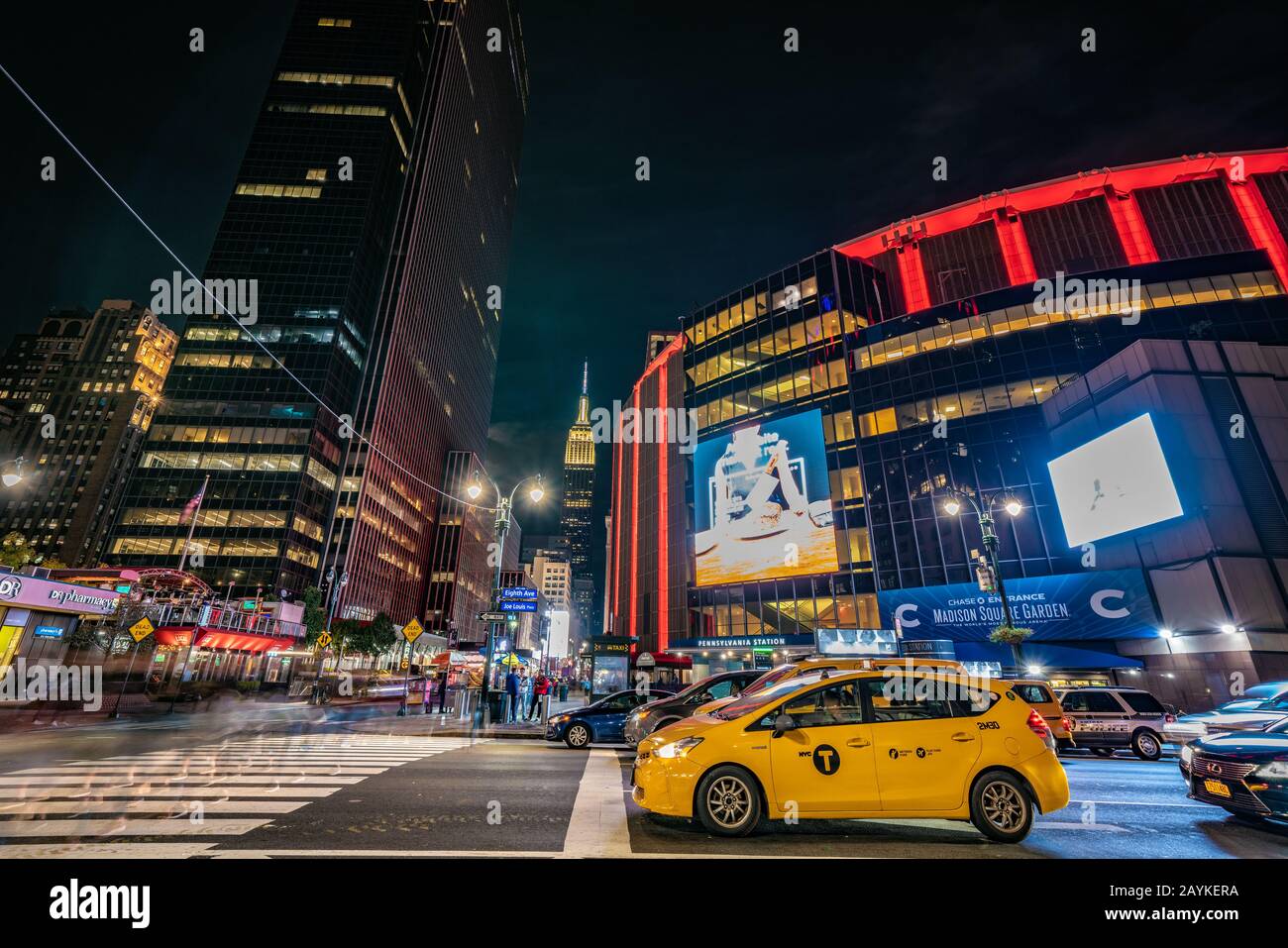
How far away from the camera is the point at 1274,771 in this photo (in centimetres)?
616

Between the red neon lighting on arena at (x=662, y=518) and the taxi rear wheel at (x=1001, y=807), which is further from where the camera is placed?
the red neon lighting on arena at (x=662, y=518)

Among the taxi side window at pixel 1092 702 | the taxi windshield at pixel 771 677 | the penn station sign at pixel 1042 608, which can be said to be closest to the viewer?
the taxi windshield at pixel 771 677

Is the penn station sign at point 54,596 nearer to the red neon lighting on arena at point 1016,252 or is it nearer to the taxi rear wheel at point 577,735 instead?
the taxi rear wheel at point 577,735

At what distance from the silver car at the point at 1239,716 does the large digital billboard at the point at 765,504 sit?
84.5ft

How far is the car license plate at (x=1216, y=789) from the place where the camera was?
6.57 m

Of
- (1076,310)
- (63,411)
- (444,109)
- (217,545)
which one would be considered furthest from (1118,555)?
(63,411)

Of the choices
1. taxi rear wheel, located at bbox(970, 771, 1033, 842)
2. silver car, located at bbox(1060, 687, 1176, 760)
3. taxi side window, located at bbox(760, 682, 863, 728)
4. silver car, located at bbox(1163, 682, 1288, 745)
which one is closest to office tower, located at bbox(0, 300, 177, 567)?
taxi side window, located at bbox(760, 682, 863, 728)

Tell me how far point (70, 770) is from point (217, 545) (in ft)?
227

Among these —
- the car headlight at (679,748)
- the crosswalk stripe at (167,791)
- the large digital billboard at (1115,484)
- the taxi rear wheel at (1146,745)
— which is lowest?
the taxi rear wheel at (1146,745)

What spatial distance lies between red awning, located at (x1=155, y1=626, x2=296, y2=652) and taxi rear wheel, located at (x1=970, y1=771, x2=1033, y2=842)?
3569 centimetres

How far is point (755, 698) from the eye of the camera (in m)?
6.90

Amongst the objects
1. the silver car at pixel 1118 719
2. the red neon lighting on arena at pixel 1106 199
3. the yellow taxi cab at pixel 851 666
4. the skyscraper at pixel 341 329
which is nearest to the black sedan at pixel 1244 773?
the yellow taxi cab at pixel 851 666
